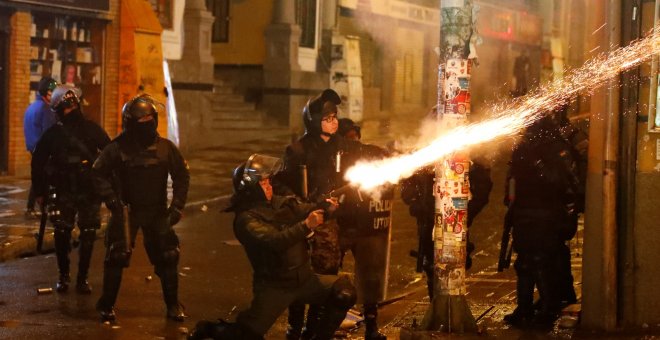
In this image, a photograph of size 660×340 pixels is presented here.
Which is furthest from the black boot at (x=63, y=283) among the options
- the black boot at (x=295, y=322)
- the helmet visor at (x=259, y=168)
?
the helmet visor at (x=259, y=168)

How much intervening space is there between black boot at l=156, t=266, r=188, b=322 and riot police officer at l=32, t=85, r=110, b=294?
1.31 metres

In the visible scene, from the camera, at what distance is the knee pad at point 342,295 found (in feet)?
22.7

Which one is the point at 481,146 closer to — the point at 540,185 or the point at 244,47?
the point at 540,185

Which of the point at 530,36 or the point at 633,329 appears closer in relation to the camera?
the point at 633,329

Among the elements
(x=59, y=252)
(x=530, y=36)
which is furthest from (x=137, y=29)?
(x=530, y=36)

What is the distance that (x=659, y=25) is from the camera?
25.2 ft

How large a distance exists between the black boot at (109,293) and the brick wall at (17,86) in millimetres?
10859

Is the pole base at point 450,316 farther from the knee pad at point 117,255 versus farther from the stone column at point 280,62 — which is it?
the stone column at point 280,62

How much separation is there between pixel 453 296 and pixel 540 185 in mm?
1248

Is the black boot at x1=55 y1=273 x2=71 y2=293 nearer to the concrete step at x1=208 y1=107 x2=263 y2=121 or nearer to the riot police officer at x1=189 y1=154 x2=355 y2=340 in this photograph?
the riot police officer at x1=189 y1=154 x2=355 y2=340

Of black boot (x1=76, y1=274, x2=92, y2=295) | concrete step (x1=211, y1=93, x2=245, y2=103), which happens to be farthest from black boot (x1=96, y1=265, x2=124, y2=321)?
concrete step (x1=211, y1=93, x2=245, y2=103)

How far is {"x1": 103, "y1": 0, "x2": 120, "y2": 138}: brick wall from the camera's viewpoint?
68.1 feet

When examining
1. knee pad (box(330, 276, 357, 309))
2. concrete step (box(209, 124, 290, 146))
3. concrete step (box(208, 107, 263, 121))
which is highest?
concrete step (box(208, 107, 263, 121))

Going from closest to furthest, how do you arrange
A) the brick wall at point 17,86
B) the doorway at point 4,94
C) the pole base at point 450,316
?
the pole base at point 450,316
the doorway at point 4,94
the brick wall at point 17,86
